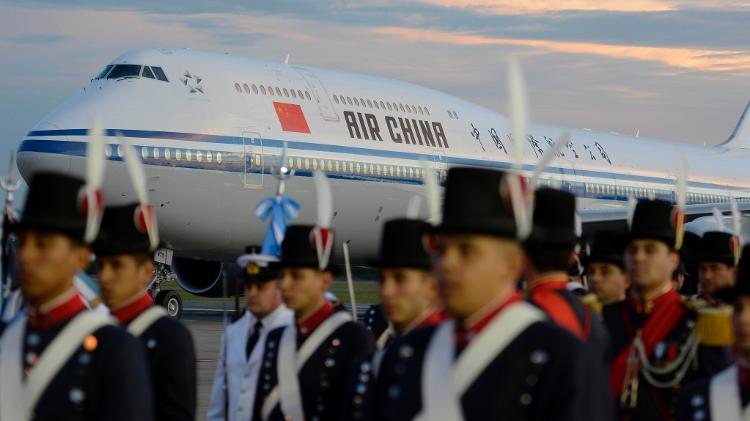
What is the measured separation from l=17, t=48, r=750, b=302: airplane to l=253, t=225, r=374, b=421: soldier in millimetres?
14479

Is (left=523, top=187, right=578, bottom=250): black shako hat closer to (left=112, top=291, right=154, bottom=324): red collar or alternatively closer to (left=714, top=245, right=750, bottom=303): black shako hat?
(left=714, top=245, right=750, bottom=303): black shako hat

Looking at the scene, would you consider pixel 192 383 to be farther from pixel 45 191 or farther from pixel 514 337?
pixel 514 337

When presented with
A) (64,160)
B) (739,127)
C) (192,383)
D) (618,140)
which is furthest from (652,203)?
(739,127)

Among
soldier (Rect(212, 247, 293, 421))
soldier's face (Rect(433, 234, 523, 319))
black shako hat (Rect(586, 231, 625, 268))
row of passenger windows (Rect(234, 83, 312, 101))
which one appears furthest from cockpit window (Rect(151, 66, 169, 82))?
soldier's face (Rect(433, 234, 523, 319))

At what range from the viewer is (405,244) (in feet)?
20.2

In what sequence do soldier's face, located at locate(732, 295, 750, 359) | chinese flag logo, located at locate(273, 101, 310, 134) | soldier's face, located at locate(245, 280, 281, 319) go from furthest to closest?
chinese flag logo, located at locate(273, 101, 310, 134) → soldier's face, located at locate(245, 280, 281, 319) → soldier's face, located at locate(732, 295, 750, 359)

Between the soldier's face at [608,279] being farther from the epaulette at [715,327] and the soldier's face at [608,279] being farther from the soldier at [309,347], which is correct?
the epaulette at [715,327]

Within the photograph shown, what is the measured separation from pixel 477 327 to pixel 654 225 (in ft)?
12.1

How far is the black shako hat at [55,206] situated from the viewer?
4785mm

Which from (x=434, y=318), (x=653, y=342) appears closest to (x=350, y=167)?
(x=653, y=342)

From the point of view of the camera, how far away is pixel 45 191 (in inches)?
192

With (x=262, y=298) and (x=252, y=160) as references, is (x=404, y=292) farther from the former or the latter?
(x=252, y=160)

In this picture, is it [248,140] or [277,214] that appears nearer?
[277,214]

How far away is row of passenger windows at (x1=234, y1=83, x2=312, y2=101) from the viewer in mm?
24156
